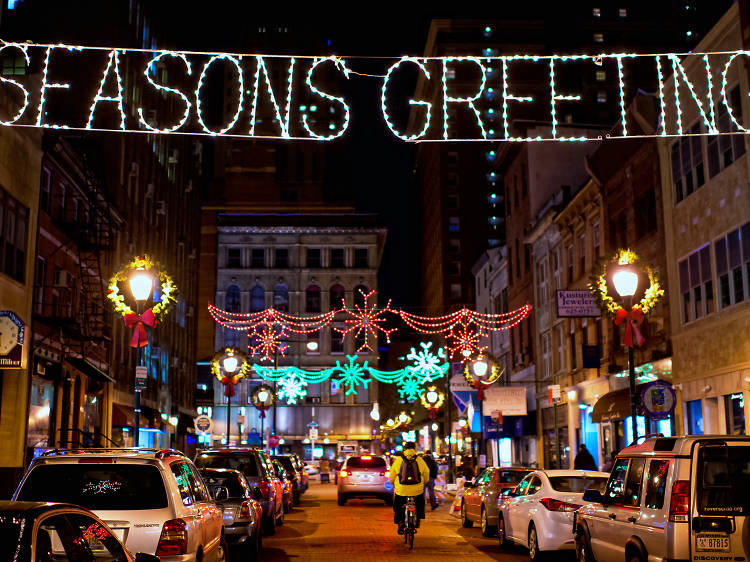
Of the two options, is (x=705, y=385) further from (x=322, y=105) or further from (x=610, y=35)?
(x=322, y=105)

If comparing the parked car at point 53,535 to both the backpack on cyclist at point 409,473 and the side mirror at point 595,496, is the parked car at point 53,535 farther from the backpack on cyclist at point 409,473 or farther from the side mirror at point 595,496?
the backpack on cyclist at point 409,473

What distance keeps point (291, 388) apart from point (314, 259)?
63.7 ft

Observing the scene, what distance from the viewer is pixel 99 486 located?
377 inches

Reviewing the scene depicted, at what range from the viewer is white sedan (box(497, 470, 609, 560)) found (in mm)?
15031

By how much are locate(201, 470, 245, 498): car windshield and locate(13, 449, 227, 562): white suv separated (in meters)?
5.71

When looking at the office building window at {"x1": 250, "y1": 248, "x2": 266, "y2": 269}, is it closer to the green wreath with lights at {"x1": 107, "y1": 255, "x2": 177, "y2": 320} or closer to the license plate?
the green wreath with lights at {"x1": 107, "y1": 255, "x2": 177, "y2": 320}

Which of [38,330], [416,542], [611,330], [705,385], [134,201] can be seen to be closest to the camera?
[416,542]

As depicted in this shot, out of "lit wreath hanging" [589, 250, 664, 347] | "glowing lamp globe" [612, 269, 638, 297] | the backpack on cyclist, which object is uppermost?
"lit wreath hanging" [589, 250, 664, 347]

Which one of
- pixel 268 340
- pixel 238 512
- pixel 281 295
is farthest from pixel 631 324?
pixel 281 295

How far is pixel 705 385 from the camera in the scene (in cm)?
2547

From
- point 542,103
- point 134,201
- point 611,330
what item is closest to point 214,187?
point 542,103

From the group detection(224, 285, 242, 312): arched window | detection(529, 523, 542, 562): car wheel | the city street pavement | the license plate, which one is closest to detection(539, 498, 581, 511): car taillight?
detection(529, 523, 542, 562): car wheel

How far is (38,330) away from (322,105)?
94717 millimetres

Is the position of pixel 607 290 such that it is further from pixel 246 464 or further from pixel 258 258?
pixel 258 258
